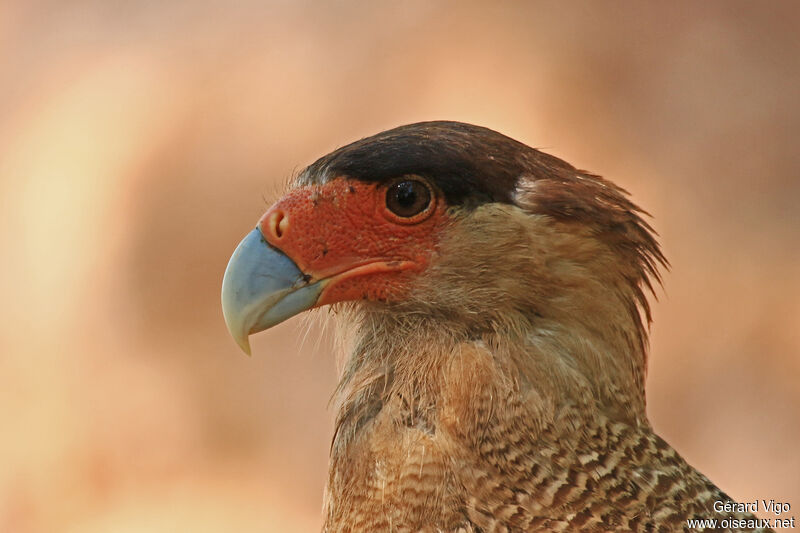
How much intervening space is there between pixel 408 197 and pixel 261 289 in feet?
1.40

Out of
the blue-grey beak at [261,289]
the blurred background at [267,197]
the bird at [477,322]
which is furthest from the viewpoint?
the blurred background at [267,197]

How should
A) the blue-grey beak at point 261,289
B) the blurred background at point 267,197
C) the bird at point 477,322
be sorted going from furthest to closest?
the blurred background at point 267,197 → the blue-grey beak at point 261,289 → the bird at point 477,322

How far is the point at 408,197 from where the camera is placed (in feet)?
8.04

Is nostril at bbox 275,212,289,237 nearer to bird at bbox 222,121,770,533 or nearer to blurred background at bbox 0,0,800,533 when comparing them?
bird at bbox 222,121,770,533

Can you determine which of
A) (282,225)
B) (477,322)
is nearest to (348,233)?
(282,225)

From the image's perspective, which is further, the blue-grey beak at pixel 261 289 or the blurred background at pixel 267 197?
the blurred background at pixel 267 197

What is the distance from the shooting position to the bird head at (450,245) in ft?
7.93

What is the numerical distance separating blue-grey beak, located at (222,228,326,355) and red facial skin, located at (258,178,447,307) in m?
0.03

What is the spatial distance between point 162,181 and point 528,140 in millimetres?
2485

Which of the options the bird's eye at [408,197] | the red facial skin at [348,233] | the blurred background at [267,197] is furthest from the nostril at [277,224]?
the blurred background at [267,197]

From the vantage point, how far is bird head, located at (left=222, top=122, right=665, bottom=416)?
7.93 ft

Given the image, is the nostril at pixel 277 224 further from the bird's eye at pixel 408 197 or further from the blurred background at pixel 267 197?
the blurred background at pixel 267 197

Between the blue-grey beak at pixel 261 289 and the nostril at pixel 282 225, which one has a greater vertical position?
the nostril at pixel 282 225

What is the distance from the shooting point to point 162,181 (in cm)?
671
